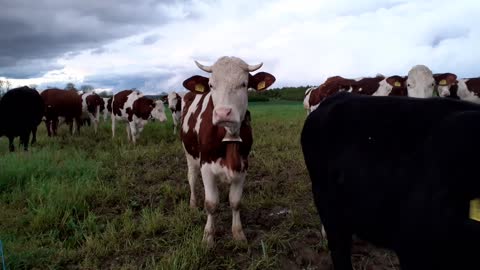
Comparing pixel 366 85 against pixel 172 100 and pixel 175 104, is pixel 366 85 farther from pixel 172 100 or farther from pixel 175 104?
pixel 172 100

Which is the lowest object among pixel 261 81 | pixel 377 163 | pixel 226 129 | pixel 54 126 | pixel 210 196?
pixel 210 196

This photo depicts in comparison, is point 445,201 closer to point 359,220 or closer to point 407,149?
point 407,149

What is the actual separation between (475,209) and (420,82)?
22.5ft

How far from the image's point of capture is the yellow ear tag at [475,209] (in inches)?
76.5

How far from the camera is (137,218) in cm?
521

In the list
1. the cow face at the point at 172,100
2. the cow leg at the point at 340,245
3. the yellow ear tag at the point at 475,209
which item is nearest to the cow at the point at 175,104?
the cow face at the point at 172,100

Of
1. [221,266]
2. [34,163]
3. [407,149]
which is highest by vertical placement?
[407,149]

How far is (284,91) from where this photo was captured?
50.0 m

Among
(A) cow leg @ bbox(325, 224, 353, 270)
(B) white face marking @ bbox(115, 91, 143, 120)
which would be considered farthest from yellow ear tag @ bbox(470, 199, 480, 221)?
(B) white face marking @ bbox(115, 91, 143, 120)

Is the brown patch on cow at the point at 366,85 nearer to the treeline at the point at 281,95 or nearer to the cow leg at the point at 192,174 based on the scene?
the cow leg at the point at 192,174

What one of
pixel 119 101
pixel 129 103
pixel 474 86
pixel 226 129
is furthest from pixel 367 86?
pixel 119 101

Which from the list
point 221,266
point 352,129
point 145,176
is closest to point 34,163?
point 145,176

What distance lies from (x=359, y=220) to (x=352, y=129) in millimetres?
611

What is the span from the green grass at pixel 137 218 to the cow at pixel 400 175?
118cm
